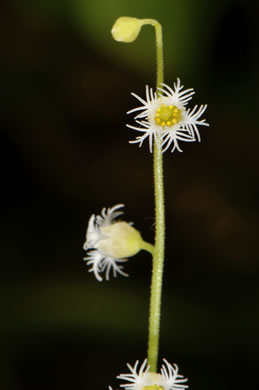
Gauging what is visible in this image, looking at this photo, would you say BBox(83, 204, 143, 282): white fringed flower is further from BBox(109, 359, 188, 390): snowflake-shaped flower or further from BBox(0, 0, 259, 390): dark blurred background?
BBox(0, 0, 259, 390): dark blurred background

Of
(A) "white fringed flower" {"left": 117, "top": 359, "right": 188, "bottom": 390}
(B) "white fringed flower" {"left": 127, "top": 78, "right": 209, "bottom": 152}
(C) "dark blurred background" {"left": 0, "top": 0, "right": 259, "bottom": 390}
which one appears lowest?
(A) "white fringed flower" {"left": 117, "top": 359, "right": 188, "bottom": 390}

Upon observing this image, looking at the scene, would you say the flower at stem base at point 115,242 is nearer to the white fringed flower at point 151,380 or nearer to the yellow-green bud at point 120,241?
the yellow-green bud at point 120,241

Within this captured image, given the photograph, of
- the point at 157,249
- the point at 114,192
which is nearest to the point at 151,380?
the point at 157,249

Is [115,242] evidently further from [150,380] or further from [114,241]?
[150,380]

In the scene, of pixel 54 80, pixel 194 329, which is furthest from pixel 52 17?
pixel 194 329

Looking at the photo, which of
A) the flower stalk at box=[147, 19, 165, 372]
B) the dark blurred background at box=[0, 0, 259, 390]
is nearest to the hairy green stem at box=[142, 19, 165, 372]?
the flower stalk at box=[147, 19, 165, 372]
